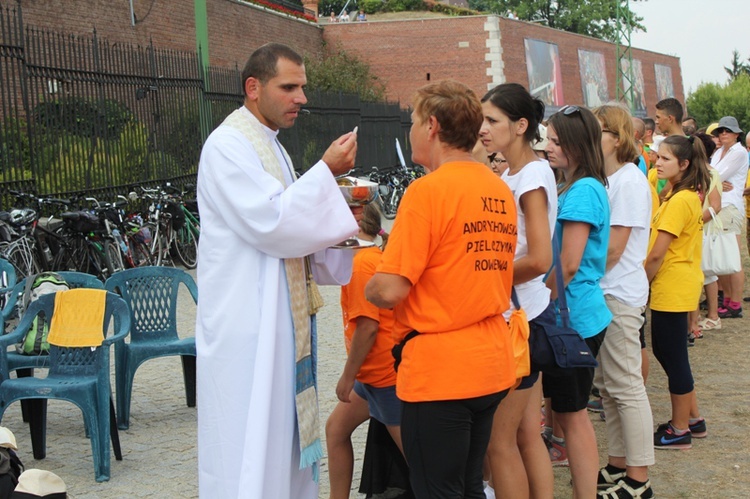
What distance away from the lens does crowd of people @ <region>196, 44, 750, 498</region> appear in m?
3.16

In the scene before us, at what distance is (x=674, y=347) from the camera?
5613 millimetres

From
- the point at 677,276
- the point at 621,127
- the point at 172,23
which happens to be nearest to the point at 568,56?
the point at 172,23

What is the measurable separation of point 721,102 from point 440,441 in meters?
59.3

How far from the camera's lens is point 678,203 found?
5770 millimetres

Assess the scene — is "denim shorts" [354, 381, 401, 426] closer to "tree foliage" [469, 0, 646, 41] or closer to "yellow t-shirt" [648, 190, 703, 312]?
"yellow t-shirt" [648, 190, 703, 312]

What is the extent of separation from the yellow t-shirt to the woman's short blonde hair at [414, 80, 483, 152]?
9.27 ft

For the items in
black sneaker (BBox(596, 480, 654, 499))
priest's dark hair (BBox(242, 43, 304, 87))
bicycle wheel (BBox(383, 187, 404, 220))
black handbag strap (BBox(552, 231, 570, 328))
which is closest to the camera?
priest's dark hair (BBox(242, 43, 304, 87))

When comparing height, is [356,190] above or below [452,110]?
below

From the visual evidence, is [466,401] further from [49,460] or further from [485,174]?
[49,460]

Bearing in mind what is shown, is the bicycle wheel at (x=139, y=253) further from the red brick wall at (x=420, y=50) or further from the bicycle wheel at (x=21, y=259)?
the red brick wall at (x=420, y=50)

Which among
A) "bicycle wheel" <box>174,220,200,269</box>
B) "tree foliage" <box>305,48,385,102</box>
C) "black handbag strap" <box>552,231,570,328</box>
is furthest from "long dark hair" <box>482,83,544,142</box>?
"tree foliage" <box>305,48,385,102</box>

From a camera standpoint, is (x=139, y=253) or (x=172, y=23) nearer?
(x=139, y=253)

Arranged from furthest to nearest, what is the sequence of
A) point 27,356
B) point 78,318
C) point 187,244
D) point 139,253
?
1. point 187,244
2. point 139,253
3. point 27,356
4. point 78,318

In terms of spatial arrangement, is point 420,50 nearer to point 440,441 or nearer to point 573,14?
point 573,14
